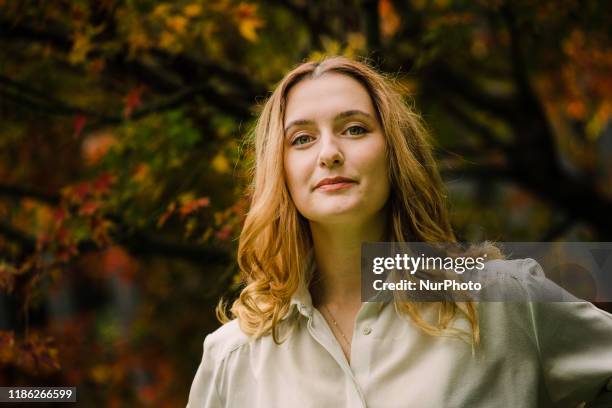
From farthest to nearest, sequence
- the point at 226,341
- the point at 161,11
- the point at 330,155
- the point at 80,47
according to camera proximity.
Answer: the point at 161,11
the point at 80,47
the point at 226,341
the point at 330,155

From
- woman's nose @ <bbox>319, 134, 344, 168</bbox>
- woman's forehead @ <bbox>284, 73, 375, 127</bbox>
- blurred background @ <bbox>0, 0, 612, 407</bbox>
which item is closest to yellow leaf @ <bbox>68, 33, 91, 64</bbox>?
blurred background @ <bbox>0, 0, 612, 407</bbox>

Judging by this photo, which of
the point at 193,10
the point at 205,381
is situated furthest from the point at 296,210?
the point at 193,10

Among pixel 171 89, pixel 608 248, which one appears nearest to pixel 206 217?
pixel 171 89

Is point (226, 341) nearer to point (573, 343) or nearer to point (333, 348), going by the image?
point (333, 348)

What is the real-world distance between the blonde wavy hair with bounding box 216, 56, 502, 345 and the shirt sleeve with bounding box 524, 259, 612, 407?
0.29 metres

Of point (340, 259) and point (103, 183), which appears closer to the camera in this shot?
point (340, 259)

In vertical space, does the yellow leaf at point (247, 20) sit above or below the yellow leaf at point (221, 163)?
above

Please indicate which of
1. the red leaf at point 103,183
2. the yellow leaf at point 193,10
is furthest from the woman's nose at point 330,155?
the yellow leaf at point 193,10

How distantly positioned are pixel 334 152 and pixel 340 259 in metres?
0.38

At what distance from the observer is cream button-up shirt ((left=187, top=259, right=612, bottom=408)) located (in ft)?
7.48

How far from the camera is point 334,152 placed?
2.40 m

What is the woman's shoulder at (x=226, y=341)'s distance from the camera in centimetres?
260

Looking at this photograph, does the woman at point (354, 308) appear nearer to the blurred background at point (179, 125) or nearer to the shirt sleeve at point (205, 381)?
the shirt sleeve at point (205, 381)

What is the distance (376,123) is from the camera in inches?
99.8
